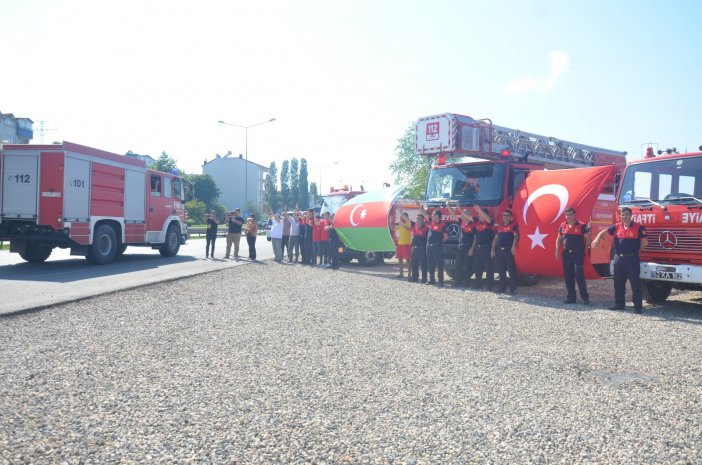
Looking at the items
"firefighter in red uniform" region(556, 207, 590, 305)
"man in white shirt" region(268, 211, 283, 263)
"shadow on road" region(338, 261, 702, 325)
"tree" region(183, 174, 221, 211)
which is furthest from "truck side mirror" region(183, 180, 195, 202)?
"tree" region(183, 174, 221, 211)

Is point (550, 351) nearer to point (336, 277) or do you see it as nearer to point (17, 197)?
point (336, 277)

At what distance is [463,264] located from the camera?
12961 millimetres

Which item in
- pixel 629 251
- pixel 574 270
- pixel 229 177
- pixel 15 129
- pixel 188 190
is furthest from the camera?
pixel 229 177

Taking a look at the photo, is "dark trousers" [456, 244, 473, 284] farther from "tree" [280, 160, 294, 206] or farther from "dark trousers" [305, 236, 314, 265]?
"tree" [280, 160, 294, 206]

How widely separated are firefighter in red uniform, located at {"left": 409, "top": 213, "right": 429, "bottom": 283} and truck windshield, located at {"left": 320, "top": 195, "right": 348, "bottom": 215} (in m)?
6.62

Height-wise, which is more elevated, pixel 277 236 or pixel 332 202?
pixel 332 202

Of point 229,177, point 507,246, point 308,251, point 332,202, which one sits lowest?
point 308,251

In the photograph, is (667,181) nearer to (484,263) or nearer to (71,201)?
(484,263)

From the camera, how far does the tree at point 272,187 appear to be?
356 ft

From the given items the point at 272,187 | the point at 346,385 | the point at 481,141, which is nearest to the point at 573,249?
the point at 481,141

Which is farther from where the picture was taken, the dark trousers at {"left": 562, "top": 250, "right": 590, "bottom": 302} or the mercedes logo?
the dark trousers at {"left": 562, "top": 250, "right": 590, "bottom": 302}

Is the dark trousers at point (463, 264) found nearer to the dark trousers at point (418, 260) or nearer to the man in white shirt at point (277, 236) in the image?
the dark trousers at point (418, 260)

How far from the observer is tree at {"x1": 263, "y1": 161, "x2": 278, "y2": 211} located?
108 metres

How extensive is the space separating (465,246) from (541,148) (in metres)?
3.48
